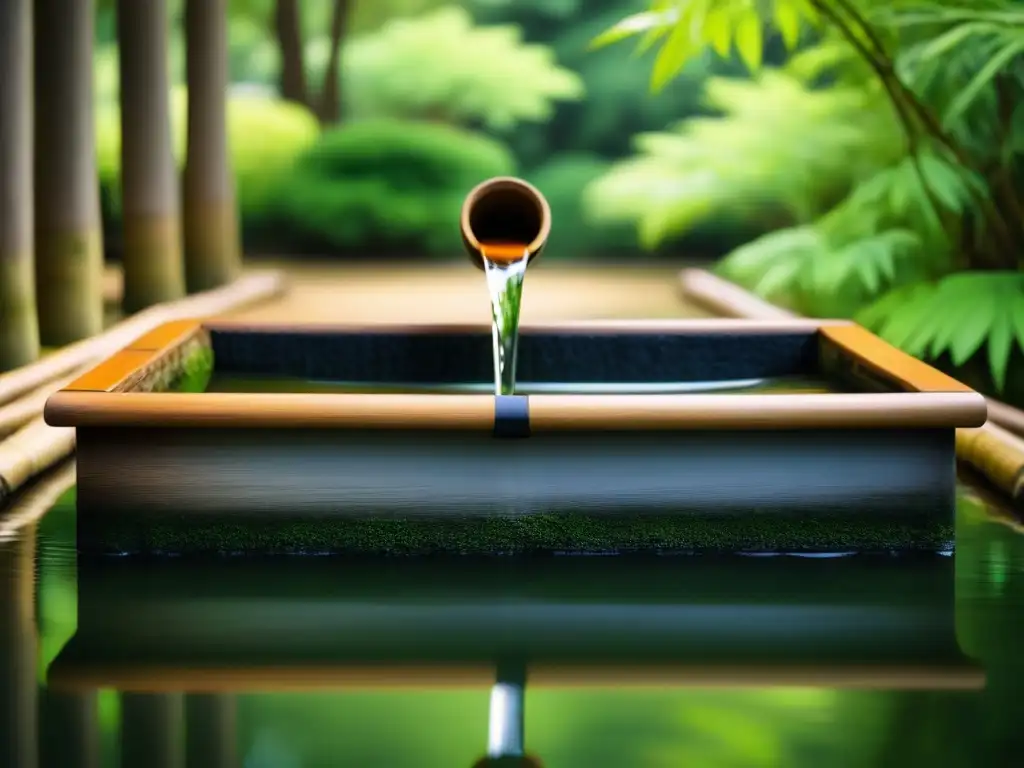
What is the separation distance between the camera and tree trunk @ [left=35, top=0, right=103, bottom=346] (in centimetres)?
609

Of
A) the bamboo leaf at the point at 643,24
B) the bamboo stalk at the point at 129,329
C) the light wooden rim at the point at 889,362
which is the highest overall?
the bamboo leaf at the point at 643,24

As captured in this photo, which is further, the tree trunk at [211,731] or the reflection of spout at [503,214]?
the reflection of spout at [503,214]

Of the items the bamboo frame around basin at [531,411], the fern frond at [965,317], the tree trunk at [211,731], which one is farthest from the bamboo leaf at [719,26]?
the tree trunk at [211,731]

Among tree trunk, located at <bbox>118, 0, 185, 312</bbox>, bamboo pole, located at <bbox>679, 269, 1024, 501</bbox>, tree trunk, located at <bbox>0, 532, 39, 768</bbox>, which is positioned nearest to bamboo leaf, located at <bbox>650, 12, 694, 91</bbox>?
bamboo pole, located at <bbox>679, 269, 1024, 501</bbox>

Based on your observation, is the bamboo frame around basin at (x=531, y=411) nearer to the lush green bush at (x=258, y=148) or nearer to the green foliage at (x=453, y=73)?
the lush green bush at (x=258, y=148)

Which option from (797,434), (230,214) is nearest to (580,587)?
(797,434)

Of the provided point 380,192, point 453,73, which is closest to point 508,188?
point 380,192

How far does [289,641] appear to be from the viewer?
301 centimetres

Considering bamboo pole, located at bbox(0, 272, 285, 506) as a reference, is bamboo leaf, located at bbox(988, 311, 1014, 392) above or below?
above

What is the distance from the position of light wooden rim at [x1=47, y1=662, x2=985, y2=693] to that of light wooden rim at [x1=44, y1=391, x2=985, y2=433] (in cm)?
71

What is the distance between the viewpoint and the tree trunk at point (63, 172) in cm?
609

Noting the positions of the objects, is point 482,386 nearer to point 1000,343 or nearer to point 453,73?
→ point 1000,343

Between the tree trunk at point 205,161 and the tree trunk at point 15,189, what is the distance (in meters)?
3.08

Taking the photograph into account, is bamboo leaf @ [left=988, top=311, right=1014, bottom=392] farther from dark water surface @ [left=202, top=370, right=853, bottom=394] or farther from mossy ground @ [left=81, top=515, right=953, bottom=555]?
mossy ground @ [left=81, top=515, right=953, bottom=555]
